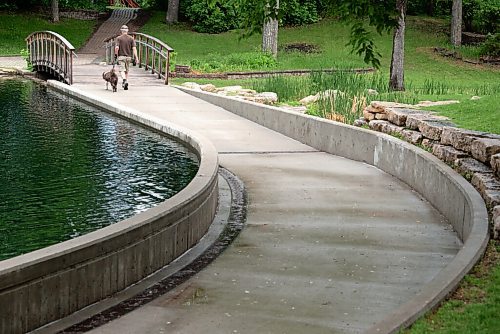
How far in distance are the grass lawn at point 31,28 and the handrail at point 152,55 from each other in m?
8.82

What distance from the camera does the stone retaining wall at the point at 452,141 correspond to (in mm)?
10305

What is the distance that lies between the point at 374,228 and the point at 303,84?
12709mm

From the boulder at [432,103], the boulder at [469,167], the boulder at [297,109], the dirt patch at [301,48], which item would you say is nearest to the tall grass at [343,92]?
the boulder at [297,109]

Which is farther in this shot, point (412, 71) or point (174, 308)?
point (412, 71)

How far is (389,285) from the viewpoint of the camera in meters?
8.45

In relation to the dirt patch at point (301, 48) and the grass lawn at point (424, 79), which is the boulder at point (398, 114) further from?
the dirt patch at point (301, 48)

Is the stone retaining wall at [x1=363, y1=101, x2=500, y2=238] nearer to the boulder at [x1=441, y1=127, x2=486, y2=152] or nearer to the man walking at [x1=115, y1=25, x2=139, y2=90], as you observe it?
the boulder at [x1=441, y1=127, x2=486, y2=152]

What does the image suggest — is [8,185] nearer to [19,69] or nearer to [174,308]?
[174,308]

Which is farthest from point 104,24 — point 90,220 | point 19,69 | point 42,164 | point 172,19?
point 90,220

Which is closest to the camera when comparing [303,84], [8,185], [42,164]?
[8,185]

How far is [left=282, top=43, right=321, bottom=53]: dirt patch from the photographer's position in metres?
39.4

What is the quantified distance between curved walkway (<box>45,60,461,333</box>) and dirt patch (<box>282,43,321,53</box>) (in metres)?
23.1

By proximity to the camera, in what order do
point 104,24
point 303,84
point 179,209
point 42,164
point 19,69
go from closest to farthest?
1. point 179,209
2. point 42,164
3. point 303,84
4. point 19,69
5. point 104,24

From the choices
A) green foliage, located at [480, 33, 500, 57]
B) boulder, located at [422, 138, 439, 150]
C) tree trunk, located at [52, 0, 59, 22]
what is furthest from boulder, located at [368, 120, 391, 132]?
tree trunk, located at [52, 0, 59, 22]
